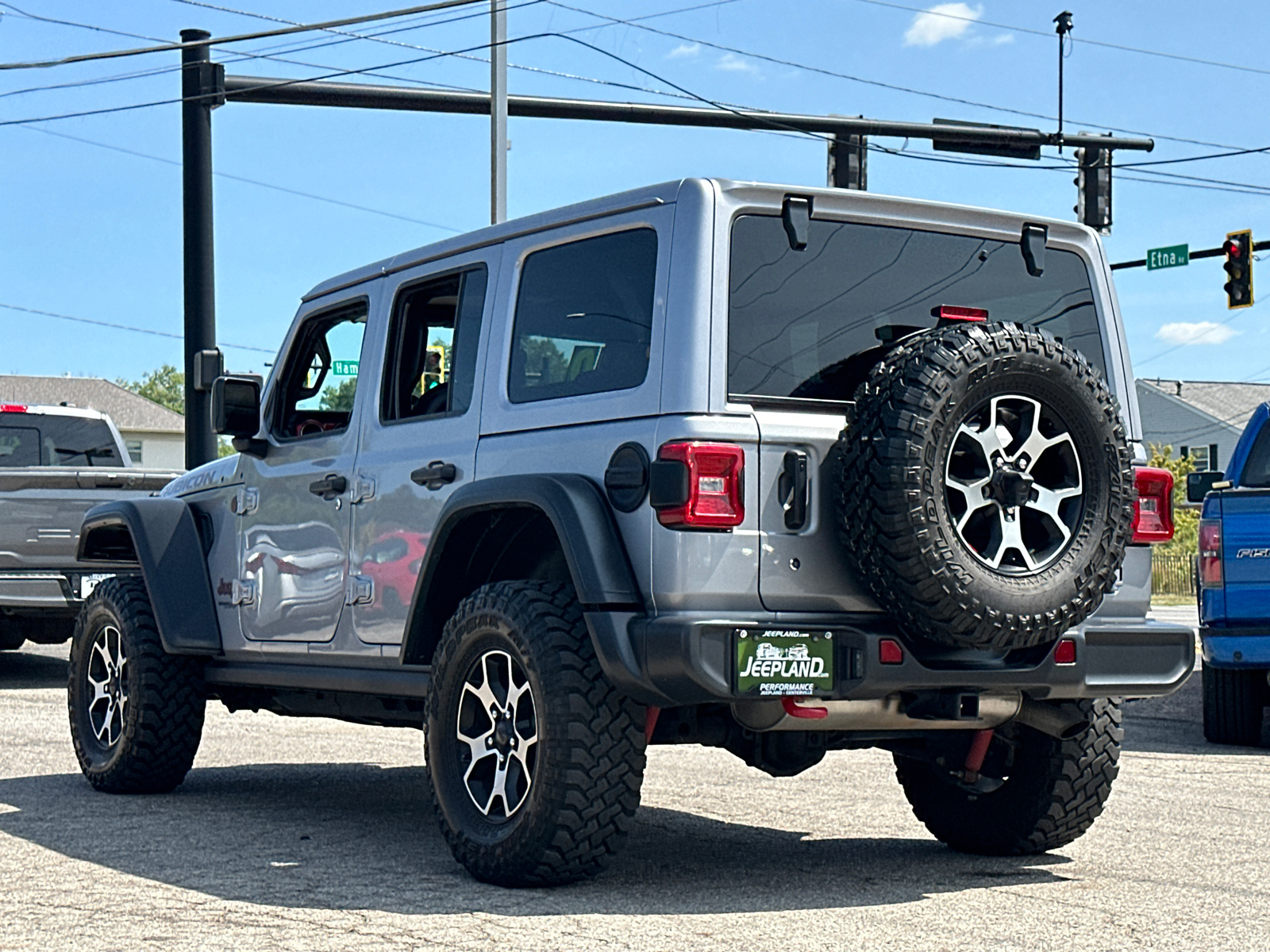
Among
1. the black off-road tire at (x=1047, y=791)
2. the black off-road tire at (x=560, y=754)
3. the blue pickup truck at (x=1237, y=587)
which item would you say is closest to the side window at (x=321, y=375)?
the black off-road tire at (x=560, y=754)

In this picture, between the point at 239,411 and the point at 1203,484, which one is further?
the point at 1203,484

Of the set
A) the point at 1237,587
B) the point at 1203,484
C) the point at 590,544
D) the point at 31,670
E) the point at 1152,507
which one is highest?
the point at 1203,484

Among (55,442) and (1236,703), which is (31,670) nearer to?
(55,442)

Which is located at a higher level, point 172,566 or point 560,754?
point 172,566

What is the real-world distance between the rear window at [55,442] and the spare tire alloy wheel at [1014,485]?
11647 mm

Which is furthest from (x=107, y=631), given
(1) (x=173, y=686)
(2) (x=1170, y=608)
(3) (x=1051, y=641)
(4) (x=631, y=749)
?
(2) (x=1170, y=608)

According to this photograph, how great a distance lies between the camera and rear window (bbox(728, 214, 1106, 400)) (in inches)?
215

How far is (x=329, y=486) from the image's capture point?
6969 millimetres

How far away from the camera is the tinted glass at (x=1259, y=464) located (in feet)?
34.1

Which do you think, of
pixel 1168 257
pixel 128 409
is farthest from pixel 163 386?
pixel 1168 257

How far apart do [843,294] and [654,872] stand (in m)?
2.01

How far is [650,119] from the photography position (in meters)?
18.9

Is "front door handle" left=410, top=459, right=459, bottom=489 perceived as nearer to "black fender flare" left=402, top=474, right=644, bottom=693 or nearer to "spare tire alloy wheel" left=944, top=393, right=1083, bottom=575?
"black fender flare" left=402, top=474, right=644, bottom=693

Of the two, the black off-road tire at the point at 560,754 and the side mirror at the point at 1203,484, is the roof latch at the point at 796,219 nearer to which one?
the black off-road tire at the point at 560,754
